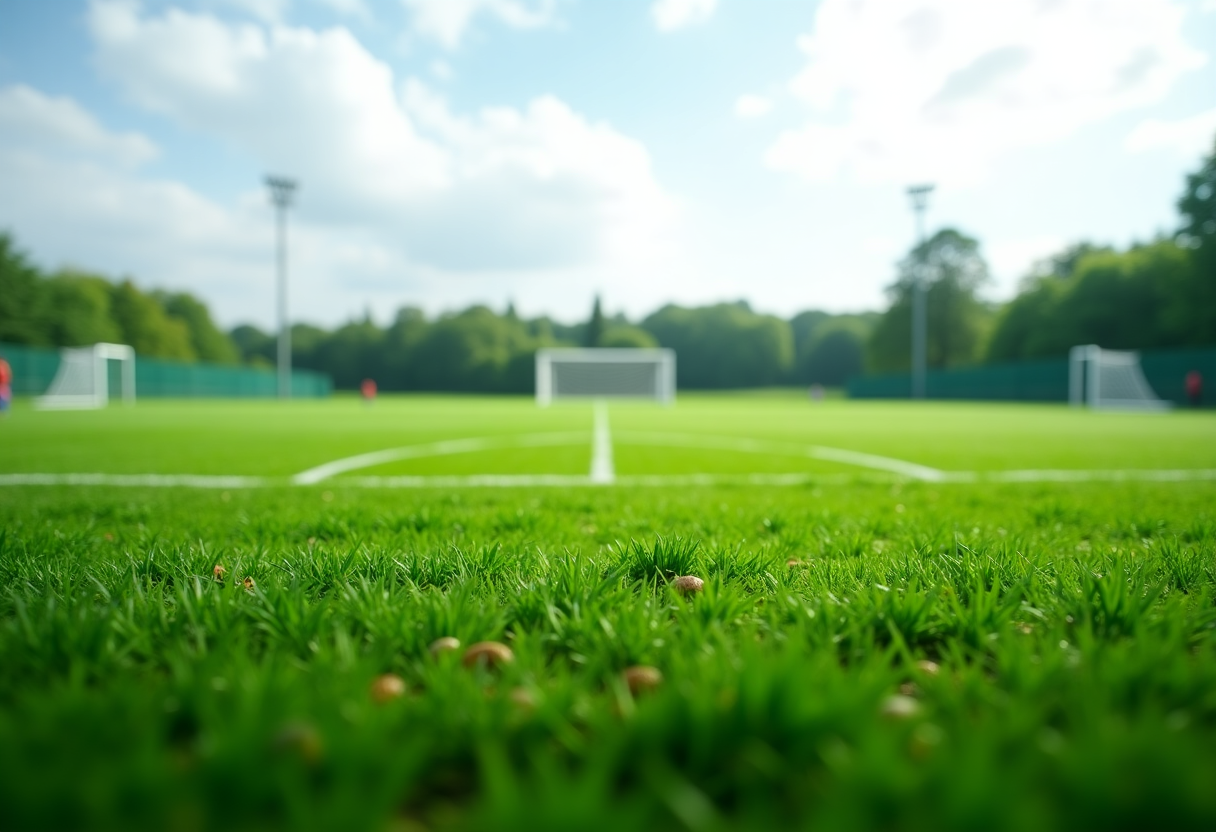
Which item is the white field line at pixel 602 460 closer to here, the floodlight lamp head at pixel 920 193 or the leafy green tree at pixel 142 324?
the floodlight lamp head at pixel 920 193

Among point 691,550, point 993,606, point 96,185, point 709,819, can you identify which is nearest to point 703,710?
point 709,819

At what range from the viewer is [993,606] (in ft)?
5.11

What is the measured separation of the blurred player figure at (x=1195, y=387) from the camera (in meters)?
30.9

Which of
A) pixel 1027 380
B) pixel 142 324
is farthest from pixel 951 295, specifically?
pixel 142 324

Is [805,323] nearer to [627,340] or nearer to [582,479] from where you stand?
[627,340]

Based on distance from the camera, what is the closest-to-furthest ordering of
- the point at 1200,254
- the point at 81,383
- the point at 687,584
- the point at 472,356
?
1. the point at 687,584
2. the point at 81,383
3. the point at 1200,254
4. the point at 472,356

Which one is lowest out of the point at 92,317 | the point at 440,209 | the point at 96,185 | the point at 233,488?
the point at 233,488

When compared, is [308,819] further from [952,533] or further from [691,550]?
[952,533]

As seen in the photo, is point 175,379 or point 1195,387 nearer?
point 1195,387

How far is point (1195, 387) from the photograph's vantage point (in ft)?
102

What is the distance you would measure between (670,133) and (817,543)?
1526 inches

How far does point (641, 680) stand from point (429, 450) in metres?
7.65

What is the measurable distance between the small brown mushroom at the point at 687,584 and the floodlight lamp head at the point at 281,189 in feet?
187

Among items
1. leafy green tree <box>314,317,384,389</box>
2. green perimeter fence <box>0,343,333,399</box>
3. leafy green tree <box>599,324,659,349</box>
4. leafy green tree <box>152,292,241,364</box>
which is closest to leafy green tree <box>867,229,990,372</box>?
leafy green tree <box>599,324,659,349</box>
